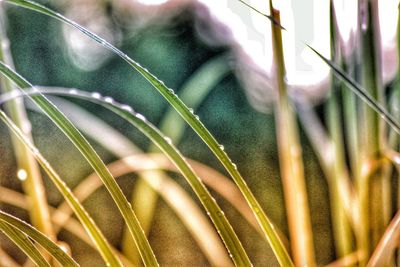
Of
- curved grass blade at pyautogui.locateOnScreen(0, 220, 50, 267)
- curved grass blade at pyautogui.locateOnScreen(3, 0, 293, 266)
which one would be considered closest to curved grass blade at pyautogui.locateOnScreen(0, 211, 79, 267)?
curved grass blade at pyautogui.locateOnScreen(0, 220, 50, 267)

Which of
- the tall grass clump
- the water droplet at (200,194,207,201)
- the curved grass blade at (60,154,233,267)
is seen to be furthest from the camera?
the curved grass blade at (60,154,233,267)

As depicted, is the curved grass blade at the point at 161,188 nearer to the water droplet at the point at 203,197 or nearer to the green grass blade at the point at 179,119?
the green grass blade at the point at 179,119

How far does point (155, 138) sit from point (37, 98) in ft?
0.30

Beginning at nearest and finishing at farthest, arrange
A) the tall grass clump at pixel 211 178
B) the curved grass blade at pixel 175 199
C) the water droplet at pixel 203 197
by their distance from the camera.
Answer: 1. the water droplet at pixel 203 197
2. the tall grass clump at pixel 211 178
3. the curved grass blade at pixel 175 199

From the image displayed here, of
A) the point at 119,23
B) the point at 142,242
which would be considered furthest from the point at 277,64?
the point at 119,23

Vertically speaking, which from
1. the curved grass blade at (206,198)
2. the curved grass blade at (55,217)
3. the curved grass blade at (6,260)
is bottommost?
the curved grass blade at (206,198)

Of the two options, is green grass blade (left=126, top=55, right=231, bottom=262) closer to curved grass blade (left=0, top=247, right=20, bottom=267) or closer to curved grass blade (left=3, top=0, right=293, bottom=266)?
curved grass blade (left=0, top=247, right=20, bottom=267)

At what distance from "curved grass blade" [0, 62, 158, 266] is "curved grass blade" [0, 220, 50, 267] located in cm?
7

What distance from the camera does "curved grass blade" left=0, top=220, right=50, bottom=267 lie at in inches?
12.1

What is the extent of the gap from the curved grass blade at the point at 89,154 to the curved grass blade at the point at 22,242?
0.07m

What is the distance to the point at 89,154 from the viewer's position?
0.98ft

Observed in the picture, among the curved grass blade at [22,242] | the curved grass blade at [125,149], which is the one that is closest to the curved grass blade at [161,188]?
the curved grass blade at [125,149]

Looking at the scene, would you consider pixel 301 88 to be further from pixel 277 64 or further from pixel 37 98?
pixel 37 98

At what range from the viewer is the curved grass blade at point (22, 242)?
0.31 metres
